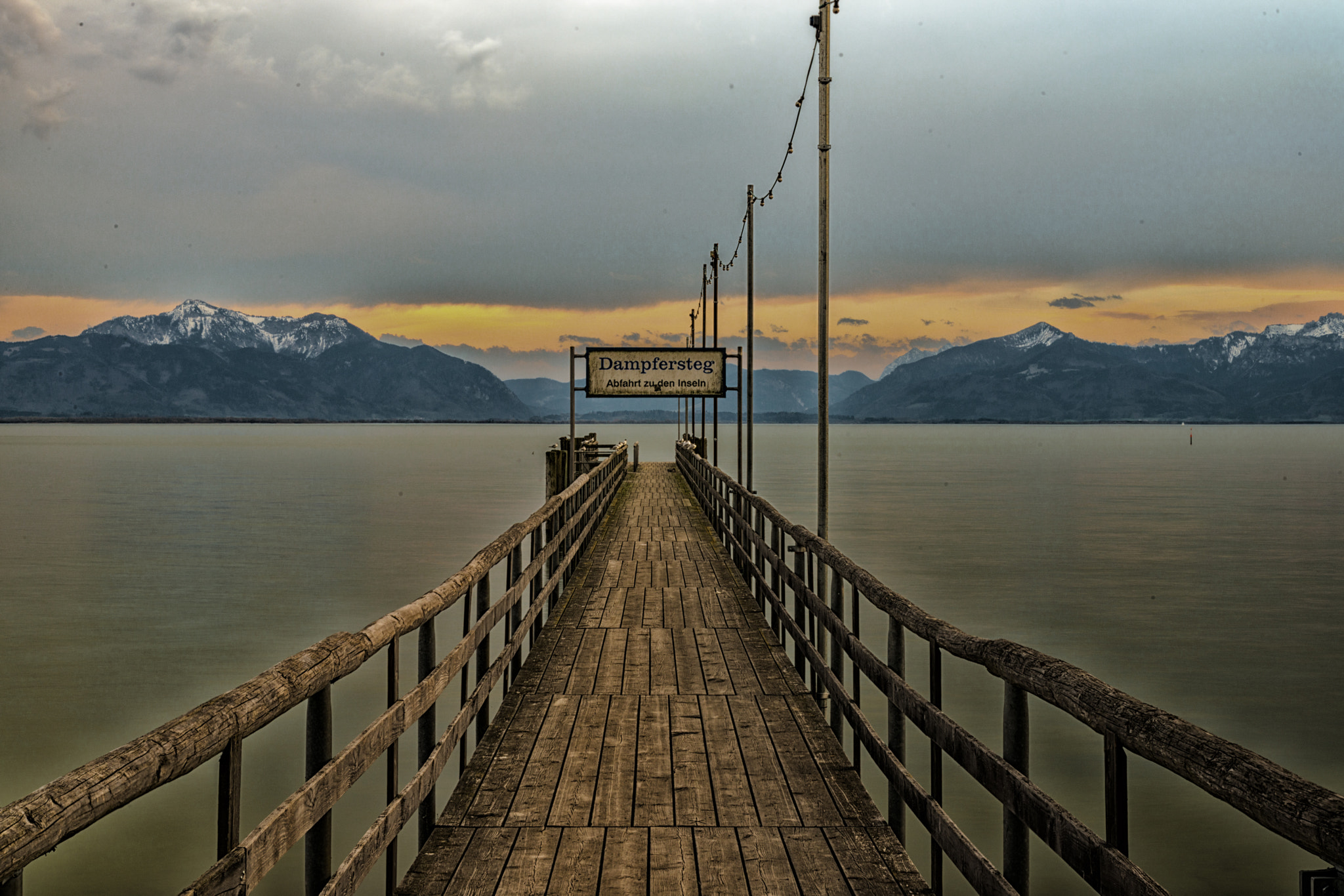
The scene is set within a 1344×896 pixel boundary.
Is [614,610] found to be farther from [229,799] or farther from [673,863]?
[229,799]

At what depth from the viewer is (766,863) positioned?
14.0ft

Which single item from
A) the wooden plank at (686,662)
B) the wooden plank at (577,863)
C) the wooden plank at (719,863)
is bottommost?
the wooden plank at (686,662)

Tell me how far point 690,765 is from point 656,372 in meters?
18.3

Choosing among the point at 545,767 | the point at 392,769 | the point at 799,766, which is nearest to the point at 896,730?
the point at 799,766

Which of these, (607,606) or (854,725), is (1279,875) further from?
(607,606)

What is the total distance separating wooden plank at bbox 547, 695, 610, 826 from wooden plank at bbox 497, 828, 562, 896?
0.16 metres

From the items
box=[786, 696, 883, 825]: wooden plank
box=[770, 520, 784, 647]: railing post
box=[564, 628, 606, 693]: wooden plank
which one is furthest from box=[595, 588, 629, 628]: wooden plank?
box=[786, 696, 883, 825]: wooden plank

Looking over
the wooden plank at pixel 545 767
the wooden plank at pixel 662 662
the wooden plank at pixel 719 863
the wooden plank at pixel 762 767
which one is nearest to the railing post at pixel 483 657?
the wooden plank at pixel 545 767

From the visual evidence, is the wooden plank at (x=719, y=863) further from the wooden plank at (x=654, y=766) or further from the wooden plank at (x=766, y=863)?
the wooden plank at (x=654, y=766)

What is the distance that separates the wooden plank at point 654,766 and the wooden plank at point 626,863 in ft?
0.54

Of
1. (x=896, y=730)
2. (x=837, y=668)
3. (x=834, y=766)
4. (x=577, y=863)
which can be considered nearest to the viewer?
(x=577, y=863)

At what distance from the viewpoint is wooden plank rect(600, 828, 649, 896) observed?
4.00m

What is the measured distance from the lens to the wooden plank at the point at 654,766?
4824mm

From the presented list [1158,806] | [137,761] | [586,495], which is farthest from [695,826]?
[586,495]
